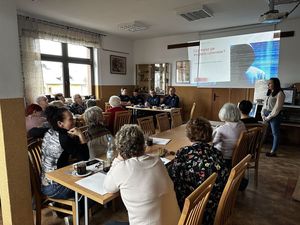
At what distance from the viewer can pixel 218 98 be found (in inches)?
230

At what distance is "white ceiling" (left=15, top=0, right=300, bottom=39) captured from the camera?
3807 mm

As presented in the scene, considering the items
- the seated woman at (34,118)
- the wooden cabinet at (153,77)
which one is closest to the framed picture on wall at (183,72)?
the wooden cabinet at (153,77)

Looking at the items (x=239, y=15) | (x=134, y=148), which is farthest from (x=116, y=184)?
(x=239, y=15)

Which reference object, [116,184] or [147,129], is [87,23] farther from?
[116,184]

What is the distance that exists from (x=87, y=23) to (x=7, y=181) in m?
4.52

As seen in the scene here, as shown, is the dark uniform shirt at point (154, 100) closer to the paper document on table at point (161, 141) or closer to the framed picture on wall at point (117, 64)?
the framed picture on wall at point (117, 64)

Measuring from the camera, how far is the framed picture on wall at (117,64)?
6695 millimetres

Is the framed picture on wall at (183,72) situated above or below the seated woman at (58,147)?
above

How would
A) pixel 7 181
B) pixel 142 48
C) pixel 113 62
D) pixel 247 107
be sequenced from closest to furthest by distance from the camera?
pixel 7 181
pixel 247 107
pixel 113 62
pixel 142 48

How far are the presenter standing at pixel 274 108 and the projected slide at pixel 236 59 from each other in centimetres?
118

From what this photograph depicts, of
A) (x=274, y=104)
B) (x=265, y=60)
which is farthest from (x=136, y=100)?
(x=274, y=104)

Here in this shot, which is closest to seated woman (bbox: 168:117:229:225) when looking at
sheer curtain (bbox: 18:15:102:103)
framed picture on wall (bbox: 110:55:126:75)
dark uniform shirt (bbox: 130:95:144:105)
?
sheer curtain (bbox: 18:15:102:103)

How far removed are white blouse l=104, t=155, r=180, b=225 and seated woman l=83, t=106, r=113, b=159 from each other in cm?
91

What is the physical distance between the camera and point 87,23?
5.16 m
